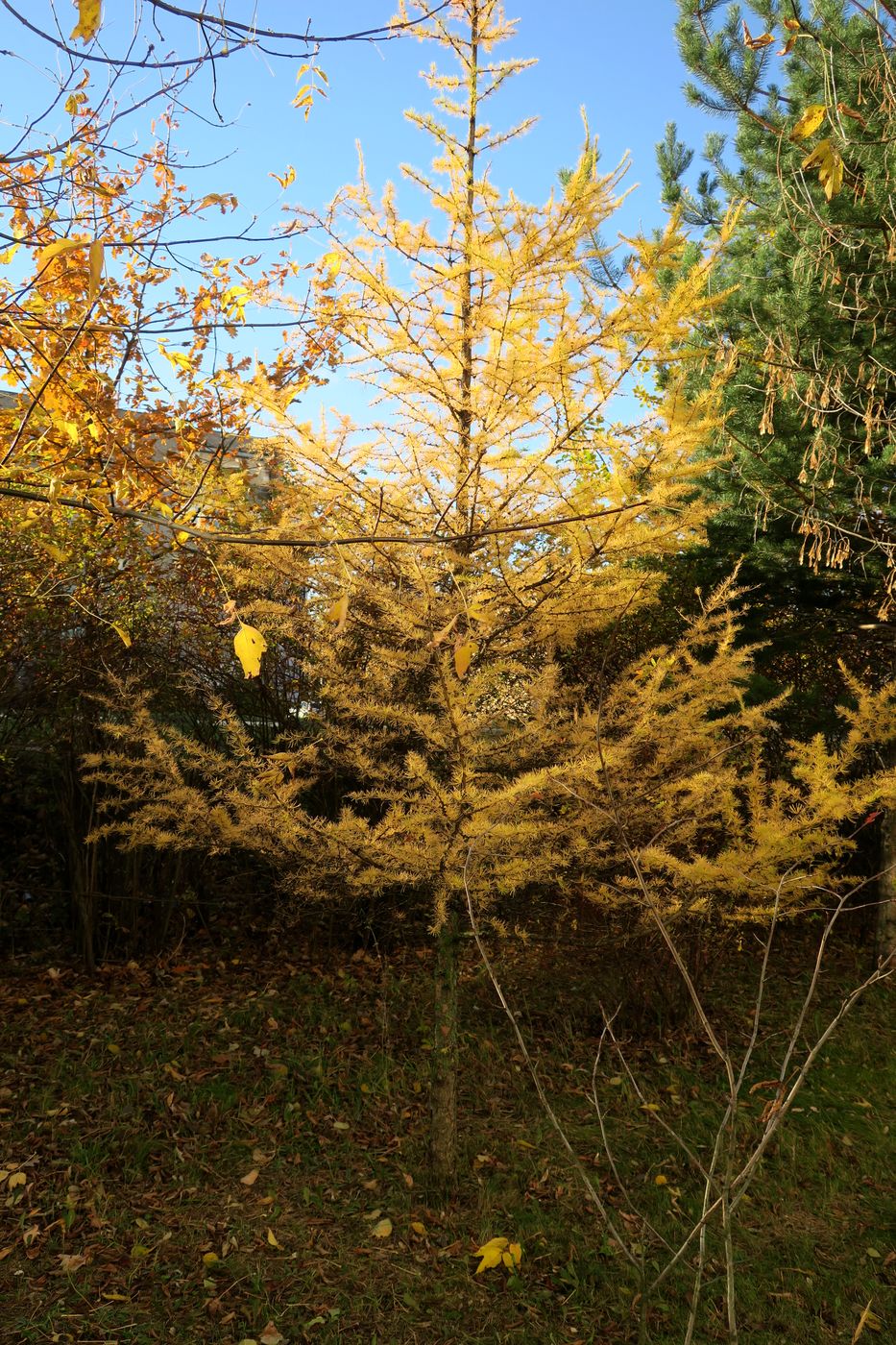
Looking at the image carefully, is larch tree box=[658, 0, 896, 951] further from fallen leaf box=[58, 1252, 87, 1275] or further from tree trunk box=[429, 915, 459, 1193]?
fallen leaf box=[58, 1252, 87, 1275]

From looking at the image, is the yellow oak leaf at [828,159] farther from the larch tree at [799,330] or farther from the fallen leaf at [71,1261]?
the fallen leaf at [71,1261]

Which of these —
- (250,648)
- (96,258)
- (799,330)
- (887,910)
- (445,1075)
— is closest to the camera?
(96,258)

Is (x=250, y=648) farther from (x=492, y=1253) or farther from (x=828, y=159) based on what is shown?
(x=492, y=1253)

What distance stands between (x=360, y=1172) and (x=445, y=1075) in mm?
697

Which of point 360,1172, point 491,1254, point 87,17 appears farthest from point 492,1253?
point 87,17

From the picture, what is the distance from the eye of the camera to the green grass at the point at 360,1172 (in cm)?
395

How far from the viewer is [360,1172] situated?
16.0 feet

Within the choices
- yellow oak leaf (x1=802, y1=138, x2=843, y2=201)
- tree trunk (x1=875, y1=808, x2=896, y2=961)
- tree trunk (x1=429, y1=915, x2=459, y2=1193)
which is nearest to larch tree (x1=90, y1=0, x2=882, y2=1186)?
tree trunk (x1=429, y1=915, x2=459, y2=1193)

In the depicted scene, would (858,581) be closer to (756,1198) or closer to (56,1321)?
(756,1198)

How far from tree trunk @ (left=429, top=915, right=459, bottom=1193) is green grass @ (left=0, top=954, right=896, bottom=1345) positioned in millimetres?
161

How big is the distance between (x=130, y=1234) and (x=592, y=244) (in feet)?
16.5

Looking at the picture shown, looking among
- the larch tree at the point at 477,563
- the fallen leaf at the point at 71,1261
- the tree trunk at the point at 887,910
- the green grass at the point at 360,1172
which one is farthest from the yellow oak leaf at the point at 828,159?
the tree trunk at the point at 887,910

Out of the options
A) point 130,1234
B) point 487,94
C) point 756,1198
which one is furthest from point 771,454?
point 130,1234

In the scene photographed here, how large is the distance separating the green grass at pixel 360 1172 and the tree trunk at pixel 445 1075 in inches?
6.4
